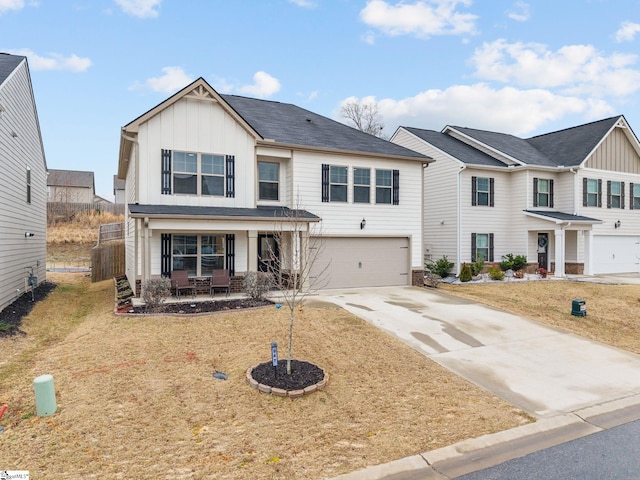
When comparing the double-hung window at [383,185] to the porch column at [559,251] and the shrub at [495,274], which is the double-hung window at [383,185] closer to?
the shrub at [495,274]

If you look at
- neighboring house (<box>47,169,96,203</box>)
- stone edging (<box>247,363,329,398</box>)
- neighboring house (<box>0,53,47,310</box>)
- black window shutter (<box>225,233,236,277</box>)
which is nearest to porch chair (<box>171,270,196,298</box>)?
black window shutter (<box>225,233,236,277</box>)

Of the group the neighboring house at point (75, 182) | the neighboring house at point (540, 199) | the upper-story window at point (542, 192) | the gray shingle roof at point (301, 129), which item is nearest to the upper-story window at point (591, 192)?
the neighboring house at point (540, 199)

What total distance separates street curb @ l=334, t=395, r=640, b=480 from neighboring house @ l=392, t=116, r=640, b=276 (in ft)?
46.4

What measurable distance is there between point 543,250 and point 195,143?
709 inches

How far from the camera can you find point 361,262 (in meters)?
15.7

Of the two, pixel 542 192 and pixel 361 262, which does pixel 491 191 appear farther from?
pixel 361 262

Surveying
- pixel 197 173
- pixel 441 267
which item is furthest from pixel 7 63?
pixel 441 267

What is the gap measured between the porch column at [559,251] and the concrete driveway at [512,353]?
810cm

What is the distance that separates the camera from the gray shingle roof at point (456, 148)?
65.5 ft

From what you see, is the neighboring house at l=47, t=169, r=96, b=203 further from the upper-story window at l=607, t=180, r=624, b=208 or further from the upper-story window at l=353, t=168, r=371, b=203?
the upper-story window at l=607, t=180, r=624, b=208

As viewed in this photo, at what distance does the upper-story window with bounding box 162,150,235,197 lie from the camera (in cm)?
1291

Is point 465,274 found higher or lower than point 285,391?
higher

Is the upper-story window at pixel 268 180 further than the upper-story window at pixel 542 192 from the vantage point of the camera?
No

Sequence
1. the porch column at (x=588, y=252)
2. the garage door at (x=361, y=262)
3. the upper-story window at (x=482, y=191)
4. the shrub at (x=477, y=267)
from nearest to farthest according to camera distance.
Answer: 1. the garage door at (x=361, y=262)
2. the shrub at (x=477, y=267)
3. the upper-story window at (x=482, y=191)
4. the porch column at (x=588, y=252)
